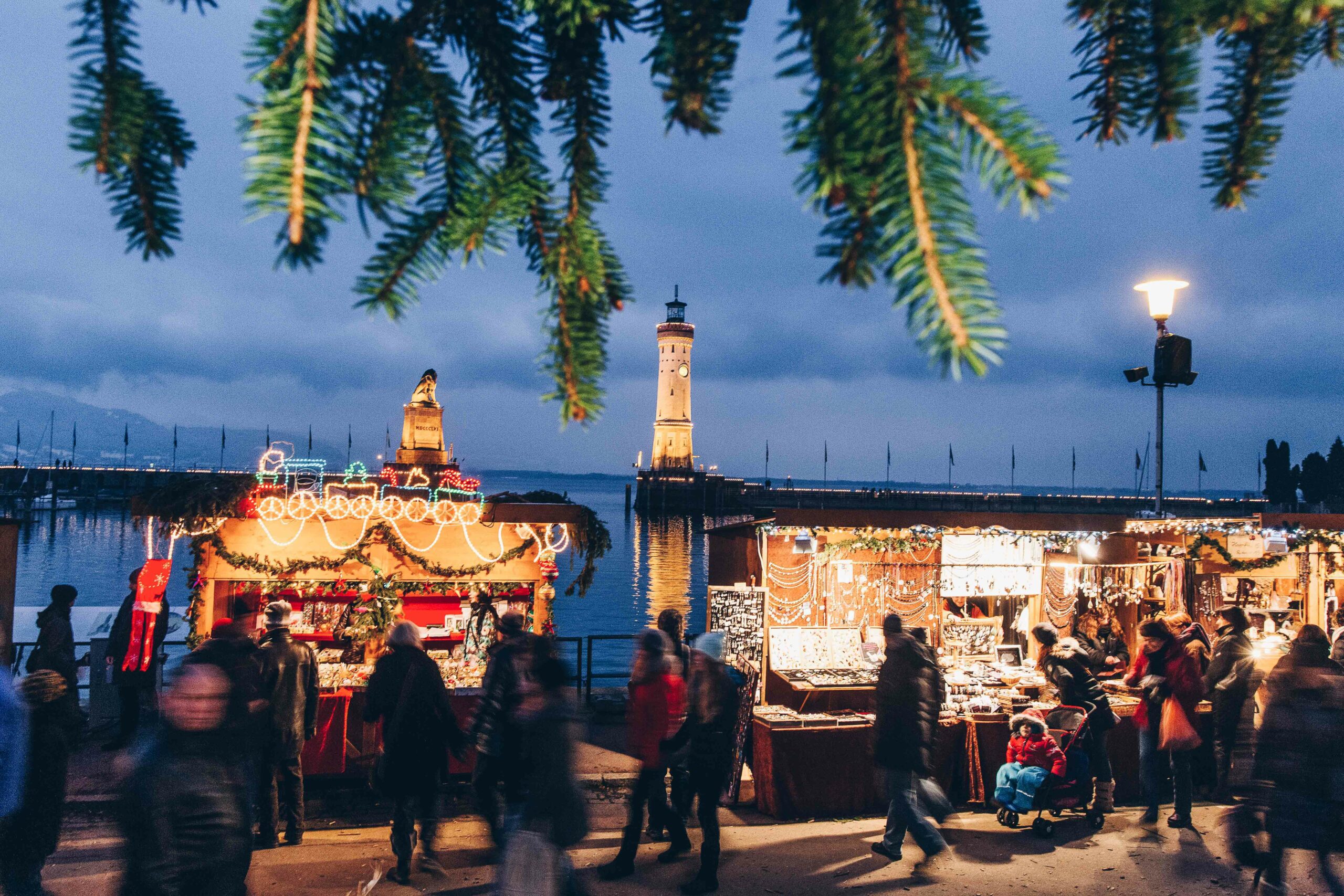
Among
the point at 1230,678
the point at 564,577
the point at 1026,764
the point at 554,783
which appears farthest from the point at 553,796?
the point at 564,577

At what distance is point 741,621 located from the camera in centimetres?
865

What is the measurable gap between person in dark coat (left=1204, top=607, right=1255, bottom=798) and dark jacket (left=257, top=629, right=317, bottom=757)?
23.3 feet

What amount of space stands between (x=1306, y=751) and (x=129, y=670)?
9590mm

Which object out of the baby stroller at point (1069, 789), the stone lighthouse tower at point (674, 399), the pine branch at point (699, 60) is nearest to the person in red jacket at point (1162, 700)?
the baby stroller at point (1069, 789)

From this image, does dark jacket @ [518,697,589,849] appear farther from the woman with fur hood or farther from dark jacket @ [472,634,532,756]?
the woman with fur hood

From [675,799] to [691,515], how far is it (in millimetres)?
65264

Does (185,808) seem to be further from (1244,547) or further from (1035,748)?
(1244,547)

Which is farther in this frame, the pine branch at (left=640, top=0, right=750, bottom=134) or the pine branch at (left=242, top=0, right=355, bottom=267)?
the pine branch at (left=640, top=0, right=750, bottom=134)

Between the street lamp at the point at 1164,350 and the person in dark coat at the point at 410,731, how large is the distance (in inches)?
254

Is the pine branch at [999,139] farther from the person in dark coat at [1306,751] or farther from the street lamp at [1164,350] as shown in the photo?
the street lamp at [1164,350]

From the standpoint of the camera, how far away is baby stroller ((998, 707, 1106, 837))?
645 cm

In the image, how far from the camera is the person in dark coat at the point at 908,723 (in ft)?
17.7

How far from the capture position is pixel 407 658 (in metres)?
5.19

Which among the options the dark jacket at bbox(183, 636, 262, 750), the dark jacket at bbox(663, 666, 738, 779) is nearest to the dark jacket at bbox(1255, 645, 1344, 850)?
the dark jacket at bbox(663, 666, 738, 779)
